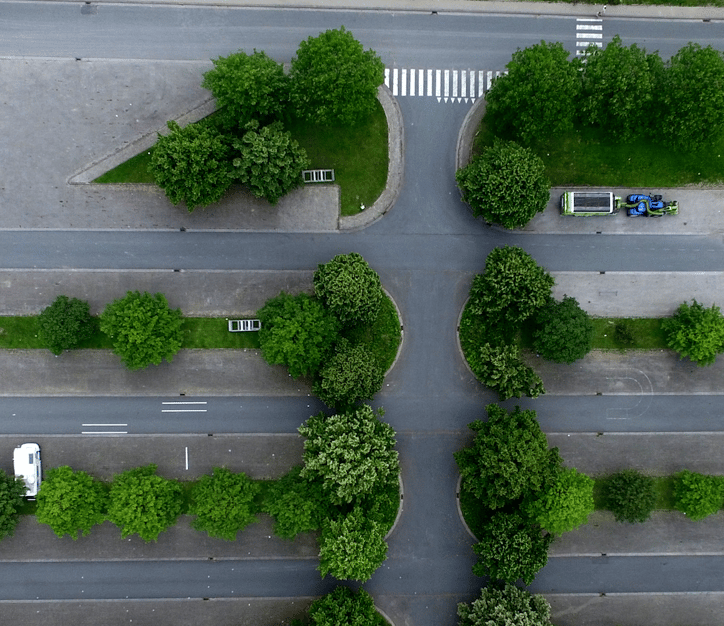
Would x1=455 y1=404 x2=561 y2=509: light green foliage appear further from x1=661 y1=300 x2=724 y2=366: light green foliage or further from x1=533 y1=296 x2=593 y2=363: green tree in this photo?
x1=661 y1=300 x2=724 y2=366: light green foliage

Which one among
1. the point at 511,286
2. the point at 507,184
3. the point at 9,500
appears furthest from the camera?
the point at 9,500

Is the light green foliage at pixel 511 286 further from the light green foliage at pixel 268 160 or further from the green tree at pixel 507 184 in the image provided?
the light green foliage at pixel 268 160

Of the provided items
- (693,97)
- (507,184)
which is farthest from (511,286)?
(693,97)

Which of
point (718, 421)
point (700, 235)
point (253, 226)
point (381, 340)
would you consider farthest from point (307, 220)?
point (718, 421)

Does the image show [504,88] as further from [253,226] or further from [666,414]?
[666,414]

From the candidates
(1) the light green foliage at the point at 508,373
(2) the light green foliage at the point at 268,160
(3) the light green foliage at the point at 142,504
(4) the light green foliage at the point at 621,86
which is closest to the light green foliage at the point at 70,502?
(3) the light green foliage at the point at 142,504

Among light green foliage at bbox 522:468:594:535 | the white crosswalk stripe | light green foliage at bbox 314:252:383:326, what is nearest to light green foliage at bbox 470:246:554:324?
light green foliage at bbox 314:252:383:326

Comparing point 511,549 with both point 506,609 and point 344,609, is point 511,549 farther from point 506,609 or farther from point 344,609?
point 344,609
